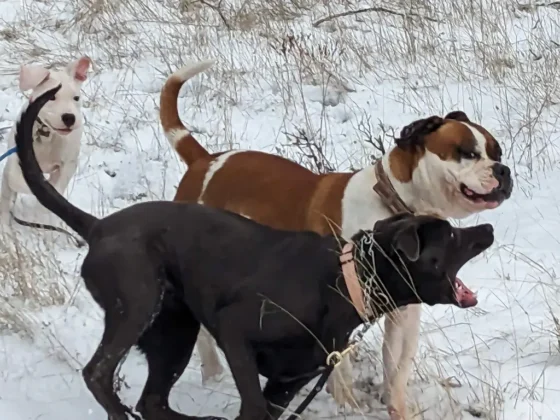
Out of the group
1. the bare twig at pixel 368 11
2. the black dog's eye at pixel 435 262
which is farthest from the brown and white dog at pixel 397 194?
the bare twig at pixel 368 11

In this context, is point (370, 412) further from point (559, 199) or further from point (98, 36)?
point (98, 36)

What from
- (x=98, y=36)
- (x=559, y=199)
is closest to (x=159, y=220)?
(x=559, y=199)

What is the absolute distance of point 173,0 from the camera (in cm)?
904

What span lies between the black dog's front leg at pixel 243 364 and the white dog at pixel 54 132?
10.2 feet

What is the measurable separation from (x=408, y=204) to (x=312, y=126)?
3.48 meters

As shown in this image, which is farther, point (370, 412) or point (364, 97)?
point (364, 97)

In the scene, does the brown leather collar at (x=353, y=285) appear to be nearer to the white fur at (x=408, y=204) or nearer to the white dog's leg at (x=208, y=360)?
the white fur at (x=408, y=204)

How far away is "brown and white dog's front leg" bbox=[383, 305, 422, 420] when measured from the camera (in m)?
3.38

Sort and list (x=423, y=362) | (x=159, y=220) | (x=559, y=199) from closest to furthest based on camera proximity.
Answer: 1. (x=159, y=220)
2. (x=423, y=362)
3. (x=559, y=199)

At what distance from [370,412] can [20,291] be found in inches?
68.6

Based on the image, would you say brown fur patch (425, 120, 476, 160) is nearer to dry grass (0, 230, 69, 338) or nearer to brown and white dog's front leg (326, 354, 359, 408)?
brown and white dog's front leg (326, 354, 359, 408)

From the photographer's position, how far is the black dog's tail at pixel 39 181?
320cm

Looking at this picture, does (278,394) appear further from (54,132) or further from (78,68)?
(78,68)

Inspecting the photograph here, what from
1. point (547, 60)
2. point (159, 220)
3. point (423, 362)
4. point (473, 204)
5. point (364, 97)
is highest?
point (547, 60)
